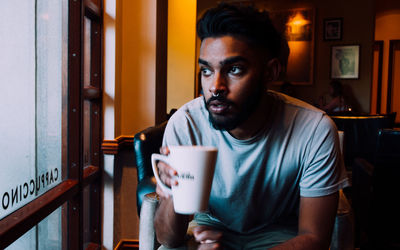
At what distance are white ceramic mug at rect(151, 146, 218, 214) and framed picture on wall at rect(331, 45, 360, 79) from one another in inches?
250

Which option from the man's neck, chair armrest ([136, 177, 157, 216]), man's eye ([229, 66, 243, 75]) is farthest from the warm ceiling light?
man's eye ([229, 66, 243, 75])

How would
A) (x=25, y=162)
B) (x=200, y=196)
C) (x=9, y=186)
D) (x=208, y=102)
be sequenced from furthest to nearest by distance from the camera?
(x=25, y=162) → (x=9, y=186) → (x=208, y=102) → (x=200, y=196)

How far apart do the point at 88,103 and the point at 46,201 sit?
84cm

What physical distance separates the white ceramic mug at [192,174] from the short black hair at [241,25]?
524 mm

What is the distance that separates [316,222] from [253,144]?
304mm

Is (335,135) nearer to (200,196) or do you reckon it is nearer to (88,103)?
(200,196)

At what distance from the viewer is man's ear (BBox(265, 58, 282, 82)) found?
123cm

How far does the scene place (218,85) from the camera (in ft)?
3.35

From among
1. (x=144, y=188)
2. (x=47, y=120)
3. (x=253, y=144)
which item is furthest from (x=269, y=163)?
(x=47, y=120)

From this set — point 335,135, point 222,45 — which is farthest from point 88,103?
point 335,135

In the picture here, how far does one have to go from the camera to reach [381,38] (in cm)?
892

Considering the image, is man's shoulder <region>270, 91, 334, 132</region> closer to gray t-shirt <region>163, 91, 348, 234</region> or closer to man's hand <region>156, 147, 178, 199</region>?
gray t-shirt <region>163, 91, 348, 234</region>

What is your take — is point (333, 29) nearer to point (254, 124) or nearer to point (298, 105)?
point (298, 105)

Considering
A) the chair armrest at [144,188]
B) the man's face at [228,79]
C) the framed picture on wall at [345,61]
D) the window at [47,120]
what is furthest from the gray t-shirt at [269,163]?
the framed picture on wall at [345,61]
